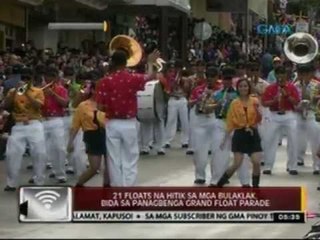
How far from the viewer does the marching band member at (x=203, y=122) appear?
15.3m

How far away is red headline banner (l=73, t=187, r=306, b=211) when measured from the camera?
10.9 meters

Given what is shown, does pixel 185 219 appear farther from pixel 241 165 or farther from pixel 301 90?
pixel 301 90

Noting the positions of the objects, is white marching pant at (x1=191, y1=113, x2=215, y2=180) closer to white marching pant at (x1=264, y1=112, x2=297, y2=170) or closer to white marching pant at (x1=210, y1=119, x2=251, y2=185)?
white marching pant at (x1=210, y1=119, x2=251, y2=185)

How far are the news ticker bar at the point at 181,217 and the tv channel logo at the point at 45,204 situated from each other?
0.37 meters

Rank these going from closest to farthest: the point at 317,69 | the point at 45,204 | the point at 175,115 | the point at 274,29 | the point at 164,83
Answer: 1. the point at 45,204
2. the point at 317,69
3. the point at 164,83
4. the point at 175,115
5. the point at 274,29

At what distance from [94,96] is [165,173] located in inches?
137

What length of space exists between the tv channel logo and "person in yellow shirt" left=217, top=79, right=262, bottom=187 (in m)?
3.84

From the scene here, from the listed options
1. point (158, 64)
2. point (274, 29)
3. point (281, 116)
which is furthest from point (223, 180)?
point (274, 29)

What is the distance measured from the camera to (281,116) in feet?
55.9

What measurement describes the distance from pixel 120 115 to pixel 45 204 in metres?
3.37

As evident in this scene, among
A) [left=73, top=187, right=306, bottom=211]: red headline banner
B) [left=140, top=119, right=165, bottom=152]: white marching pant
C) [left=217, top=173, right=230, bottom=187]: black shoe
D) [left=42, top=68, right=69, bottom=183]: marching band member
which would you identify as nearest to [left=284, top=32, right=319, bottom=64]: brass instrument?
[left=140, top=119, right=165, bottom=152]: white marching pant

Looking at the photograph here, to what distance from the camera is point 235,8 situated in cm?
4334

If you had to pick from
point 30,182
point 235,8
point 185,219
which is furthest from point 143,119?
point 235,8

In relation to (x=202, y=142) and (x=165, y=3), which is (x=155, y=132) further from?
(x=165, y=3)
